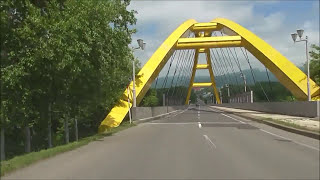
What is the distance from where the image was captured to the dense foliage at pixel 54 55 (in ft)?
51.7

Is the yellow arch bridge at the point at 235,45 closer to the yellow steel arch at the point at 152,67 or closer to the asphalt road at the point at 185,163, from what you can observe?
the yellow steel arch at the point at 152,67

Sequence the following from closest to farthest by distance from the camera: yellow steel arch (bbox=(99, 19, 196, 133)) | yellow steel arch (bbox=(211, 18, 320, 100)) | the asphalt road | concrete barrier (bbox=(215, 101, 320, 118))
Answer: the asphalt road, concrete barrier (bbox=(215, 101, 320, 118)), yellow steel arch (bbox=(99, 19, 196, 133)), yellow steel arch (bbox=(211, 18, 320, 100))

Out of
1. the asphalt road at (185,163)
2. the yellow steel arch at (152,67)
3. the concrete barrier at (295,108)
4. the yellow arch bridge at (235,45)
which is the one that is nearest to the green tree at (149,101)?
the yellow arch bridge at (235,45)

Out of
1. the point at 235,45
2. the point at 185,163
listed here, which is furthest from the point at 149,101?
the point at 185,163

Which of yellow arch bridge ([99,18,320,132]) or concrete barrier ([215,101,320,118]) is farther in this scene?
yellow arch bridge ([99,18,320,132])

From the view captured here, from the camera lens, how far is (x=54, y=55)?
16062 mm

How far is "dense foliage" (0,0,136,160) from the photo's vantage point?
621 inches

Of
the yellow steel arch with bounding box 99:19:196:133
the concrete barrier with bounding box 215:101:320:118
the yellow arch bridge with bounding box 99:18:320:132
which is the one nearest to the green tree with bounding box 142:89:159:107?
the yellow arch bridge with bounding box 99:18:320:132

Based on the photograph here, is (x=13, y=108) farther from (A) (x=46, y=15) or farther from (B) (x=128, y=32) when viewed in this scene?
(B) (x=128, y=32)

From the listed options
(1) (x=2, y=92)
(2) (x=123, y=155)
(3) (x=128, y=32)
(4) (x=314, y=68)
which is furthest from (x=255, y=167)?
(4) (x=314, y=68)

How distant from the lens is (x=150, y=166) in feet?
34.3

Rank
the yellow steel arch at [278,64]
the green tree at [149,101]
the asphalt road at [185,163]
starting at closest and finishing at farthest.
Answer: the asphalt road at [185,163] < the yellow steel arch at [278,64] < the green tree at [149,101]

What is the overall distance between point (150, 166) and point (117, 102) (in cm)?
3075

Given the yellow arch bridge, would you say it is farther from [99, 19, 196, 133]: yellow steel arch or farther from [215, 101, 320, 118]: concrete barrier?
[215, 101, 320, 118]: concrete barrier
